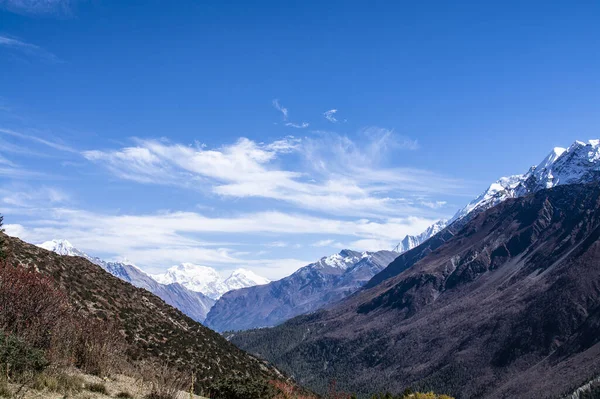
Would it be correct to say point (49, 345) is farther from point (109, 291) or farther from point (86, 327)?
point (109, 291)

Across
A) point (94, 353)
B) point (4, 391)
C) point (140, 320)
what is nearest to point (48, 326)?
point (94, 353)

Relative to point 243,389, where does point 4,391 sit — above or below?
above

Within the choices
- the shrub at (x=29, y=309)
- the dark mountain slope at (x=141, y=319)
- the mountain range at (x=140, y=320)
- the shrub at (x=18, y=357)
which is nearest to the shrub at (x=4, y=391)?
the shrub at (x=18, y=357)

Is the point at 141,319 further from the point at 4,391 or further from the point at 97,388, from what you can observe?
the point at 4,391

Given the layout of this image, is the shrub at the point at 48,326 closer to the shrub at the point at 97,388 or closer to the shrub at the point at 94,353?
the shrub at the point at 94,353

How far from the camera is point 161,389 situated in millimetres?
16891

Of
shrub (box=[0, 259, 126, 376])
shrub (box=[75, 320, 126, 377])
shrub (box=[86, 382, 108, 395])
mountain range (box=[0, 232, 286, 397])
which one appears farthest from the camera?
mountain range (box=[0, 232, 286, 397])

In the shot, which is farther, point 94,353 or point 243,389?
point 243,389

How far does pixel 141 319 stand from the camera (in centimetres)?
5234

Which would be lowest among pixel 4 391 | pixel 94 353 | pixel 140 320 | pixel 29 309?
pixel 140 320

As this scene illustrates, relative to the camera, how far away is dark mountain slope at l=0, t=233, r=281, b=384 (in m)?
44.6

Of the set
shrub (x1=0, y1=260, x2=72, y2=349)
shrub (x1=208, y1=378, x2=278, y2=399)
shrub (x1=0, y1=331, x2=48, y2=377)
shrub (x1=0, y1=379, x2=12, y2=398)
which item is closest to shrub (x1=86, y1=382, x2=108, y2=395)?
shrub (x1=0, y1=331, x2=48, y2=377)

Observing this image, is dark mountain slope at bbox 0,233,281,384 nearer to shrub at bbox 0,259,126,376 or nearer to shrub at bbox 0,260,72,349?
shrub at bbox 0,259,126,376

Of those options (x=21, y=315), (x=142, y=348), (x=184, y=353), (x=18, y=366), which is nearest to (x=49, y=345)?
(x=21, y=315)
